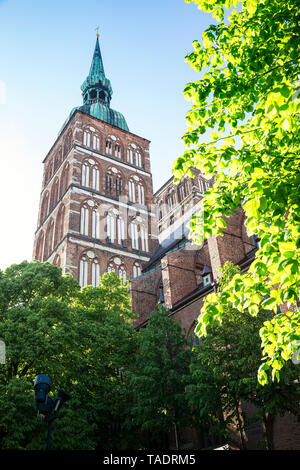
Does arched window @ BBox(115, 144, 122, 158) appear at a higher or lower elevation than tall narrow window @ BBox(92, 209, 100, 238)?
higher

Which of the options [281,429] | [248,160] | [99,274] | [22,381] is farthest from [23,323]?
[99,274]

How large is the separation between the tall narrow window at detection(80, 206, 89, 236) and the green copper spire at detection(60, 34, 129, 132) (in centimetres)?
1320

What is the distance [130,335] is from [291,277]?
15.2m

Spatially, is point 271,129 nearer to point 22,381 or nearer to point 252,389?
point 252,389

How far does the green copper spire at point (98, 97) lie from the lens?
44.2 metres

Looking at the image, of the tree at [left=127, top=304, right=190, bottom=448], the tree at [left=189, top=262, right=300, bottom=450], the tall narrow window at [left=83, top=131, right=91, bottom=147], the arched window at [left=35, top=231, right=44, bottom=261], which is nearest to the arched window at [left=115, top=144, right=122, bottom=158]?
the tall narrow window at [left=83, top=131, right=91, bottom=147]

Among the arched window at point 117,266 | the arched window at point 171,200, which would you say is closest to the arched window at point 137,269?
the arched window at point 117,266

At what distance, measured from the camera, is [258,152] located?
5.26 metres

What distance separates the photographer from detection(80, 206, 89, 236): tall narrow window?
34062 millimetres

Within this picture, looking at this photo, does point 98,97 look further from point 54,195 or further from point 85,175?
point 85,175

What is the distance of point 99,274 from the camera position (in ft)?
106

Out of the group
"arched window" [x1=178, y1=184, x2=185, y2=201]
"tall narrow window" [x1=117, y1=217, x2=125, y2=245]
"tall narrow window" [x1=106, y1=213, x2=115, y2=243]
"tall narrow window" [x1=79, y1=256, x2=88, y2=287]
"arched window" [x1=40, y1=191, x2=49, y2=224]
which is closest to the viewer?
"tall narrow window" [x1=79, y1=256, x2=88, y2=287]

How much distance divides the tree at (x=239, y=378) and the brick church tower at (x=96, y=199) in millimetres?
19798

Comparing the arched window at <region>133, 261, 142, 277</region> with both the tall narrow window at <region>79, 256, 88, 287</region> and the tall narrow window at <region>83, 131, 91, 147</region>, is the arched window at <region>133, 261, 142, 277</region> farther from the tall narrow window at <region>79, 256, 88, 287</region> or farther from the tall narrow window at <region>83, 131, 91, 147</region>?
the tall narrow window at <region>83, 131, 91, 147</region>
